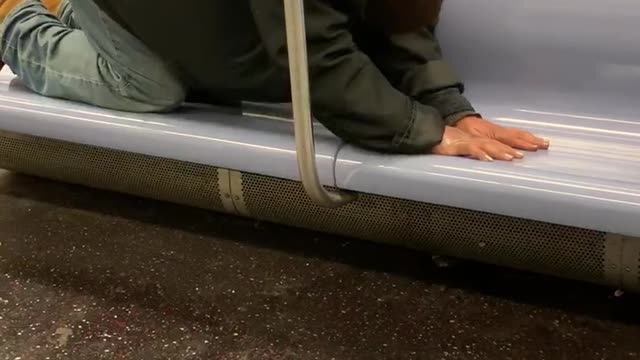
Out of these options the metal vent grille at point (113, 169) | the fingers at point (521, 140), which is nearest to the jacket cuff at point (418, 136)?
the fingers at point (521, 140)

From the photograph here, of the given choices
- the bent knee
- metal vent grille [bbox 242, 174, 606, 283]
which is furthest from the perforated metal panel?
the bent knee

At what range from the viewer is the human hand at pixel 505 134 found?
4.06 ft

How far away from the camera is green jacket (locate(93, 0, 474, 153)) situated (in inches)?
46.4

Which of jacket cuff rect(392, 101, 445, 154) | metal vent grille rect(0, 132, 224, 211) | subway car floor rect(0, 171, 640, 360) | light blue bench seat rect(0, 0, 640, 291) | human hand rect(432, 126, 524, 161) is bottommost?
subway car floor rect(0, 171, 640, 360)

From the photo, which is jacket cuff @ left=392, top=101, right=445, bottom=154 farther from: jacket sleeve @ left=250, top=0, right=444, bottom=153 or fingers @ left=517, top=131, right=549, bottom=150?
fingers @ left=517, top=131, right=549, bottom=150

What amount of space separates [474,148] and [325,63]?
0.24 metres

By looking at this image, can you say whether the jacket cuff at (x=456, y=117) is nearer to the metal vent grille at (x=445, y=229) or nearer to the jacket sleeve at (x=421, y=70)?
the jacket sleeve at (x=421, y=70)

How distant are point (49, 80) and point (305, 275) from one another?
0.59 m

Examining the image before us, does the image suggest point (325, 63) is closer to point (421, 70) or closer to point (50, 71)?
point (421, 70)

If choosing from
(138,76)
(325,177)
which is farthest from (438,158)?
(138,76)

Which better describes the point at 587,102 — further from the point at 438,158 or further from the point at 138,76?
the point at 138,76

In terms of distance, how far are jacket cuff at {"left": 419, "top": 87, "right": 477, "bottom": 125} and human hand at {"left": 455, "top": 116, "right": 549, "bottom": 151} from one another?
0.02 metres

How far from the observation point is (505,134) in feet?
4.11

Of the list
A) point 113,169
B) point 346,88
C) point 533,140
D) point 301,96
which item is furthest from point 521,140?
point 113,169
